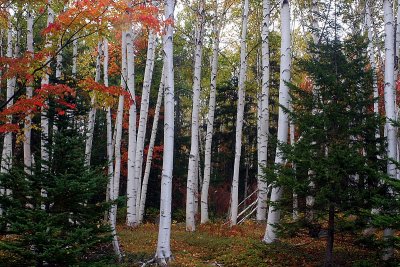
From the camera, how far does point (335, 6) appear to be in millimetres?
10398

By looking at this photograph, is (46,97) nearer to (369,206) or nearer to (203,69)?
(369,206)

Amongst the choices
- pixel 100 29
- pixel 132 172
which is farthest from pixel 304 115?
pixel 132 172

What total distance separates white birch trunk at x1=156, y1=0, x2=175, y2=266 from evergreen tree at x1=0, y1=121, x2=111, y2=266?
56.8 inches

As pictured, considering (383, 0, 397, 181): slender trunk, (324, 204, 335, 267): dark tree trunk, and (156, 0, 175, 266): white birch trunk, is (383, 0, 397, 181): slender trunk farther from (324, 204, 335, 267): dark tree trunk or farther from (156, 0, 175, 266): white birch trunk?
(156, 0, 175, 266): white birch trunk

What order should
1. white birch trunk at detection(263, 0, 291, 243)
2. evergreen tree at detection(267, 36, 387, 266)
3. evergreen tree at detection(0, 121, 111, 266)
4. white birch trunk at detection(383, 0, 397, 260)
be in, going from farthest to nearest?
white birch trunk at detection(263, 0, 291, 243) → white birch trunk at detection(383, 0, 397, 260) → evergreen tree at detection(267, 36, 387, 266) → evergreen tree at detection(0, 121, 111, 266)

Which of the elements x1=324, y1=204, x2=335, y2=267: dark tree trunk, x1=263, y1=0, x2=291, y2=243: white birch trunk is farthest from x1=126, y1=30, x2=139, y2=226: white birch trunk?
x1=324, y1=204, x2=335, y2=267: dark tree trunk

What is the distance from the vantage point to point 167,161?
8.58 meters

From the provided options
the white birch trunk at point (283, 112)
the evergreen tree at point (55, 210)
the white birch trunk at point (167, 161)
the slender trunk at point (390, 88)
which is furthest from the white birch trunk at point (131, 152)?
the slender trunk at point (390, 88)

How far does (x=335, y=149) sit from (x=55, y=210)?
561 centimetres

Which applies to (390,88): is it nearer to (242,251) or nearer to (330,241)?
(330,241)

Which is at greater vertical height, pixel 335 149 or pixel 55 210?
pixel 335 149

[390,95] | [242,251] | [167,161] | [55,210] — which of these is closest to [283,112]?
[390,95]

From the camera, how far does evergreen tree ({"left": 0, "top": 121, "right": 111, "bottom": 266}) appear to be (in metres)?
6.45

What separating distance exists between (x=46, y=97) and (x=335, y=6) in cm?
801
